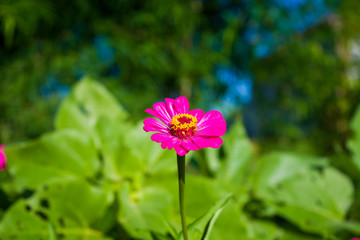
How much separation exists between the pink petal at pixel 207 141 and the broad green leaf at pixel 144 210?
0.18 m

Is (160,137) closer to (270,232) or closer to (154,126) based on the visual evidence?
(154,126)

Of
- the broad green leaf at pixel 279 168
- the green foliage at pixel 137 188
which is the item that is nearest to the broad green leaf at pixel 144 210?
the green foliage at pixel 137 188

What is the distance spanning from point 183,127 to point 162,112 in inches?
1.4

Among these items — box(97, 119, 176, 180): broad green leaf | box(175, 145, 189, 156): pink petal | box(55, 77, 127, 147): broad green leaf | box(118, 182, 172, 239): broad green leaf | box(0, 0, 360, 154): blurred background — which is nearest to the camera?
box(175, 145, 189, 156): pink petal

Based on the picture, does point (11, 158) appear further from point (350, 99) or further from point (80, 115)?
point (350, 99)

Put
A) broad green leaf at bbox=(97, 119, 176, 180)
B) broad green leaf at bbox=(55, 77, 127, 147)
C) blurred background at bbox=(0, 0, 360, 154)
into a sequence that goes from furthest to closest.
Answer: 1. blurred background at bbox=(0, 0, 360, 154)
2. broad green leaf at bbox=(55, 77, 127, 147)
3. broad green leaf at bbox=(97, 119, 176, 180)

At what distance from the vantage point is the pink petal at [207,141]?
293 mm

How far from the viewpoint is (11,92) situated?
75.4 inches

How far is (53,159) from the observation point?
0.57 meters

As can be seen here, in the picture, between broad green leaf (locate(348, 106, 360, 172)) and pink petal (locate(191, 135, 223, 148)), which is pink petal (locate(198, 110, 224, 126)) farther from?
broad green leaf (locate(348, 106, 360, 172))

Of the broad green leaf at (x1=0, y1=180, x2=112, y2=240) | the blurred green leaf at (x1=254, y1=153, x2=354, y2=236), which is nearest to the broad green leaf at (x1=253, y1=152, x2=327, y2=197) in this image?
the blurred green leaf at (x1=254, y1=153, x2=354, y2=236)

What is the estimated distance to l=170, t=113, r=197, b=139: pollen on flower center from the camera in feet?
1.03

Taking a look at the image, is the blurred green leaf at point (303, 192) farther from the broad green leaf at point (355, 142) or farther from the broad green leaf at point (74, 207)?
the broad green leaf at point (74, 207)

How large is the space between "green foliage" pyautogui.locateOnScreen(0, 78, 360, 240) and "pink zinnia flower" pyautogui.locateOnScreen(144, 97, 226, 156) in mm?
155
